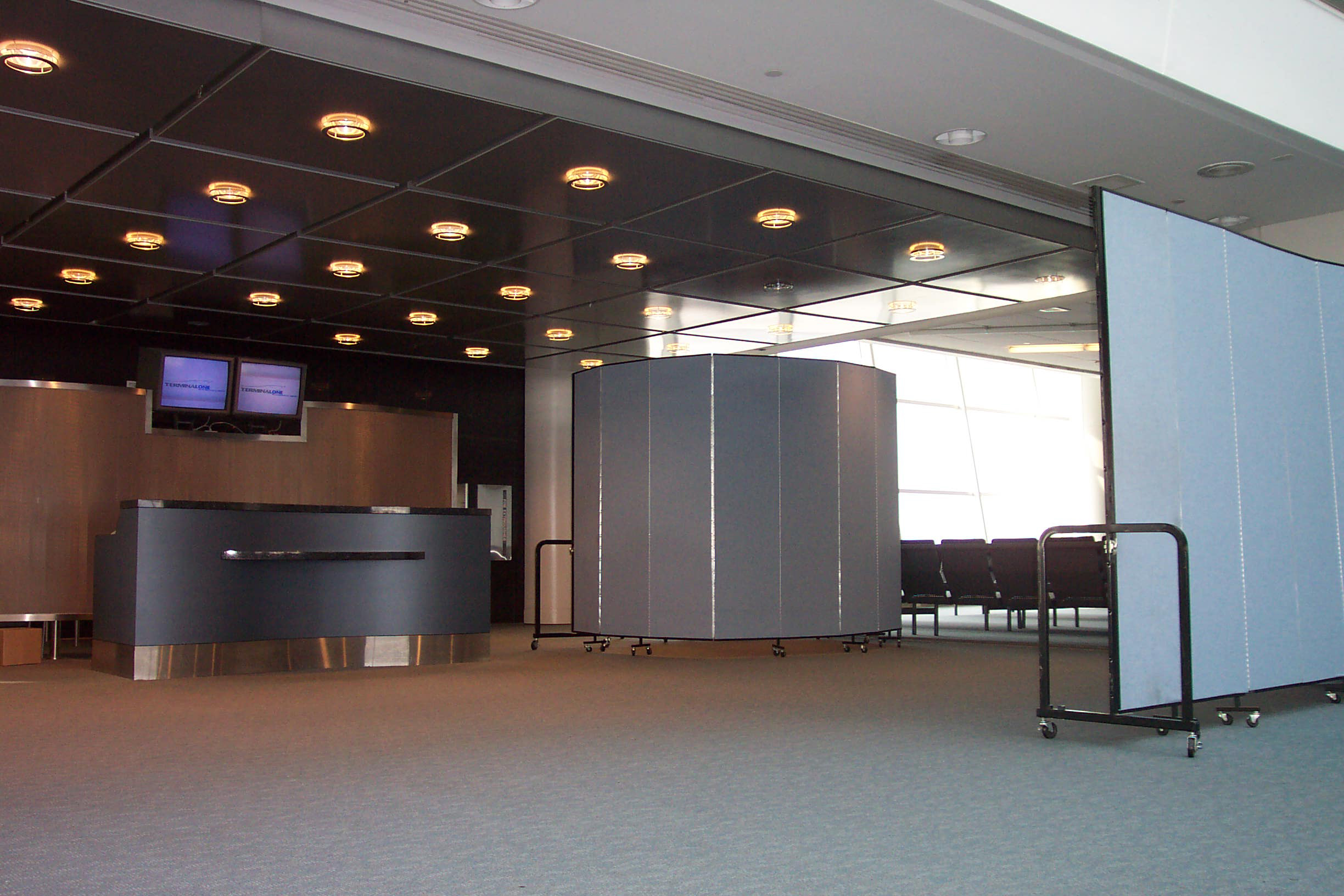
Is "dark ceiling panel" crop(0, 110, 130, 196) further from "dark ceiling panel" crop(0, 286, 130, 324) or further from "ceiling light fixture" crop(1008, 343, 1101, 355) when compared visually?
"ceiling light fixture" crop(1008, 343, 1101, 355)

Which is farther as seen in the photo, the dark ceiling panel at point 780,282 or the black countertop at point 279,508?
the dark ceiling panel at point 780,282

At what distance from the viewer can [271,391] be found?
451 inches

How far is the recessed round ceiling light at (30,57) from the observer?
5328 millimetres

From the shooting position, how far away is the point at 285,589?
27.9 feet

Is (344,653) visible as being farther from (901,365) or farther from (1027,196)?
(901,365)

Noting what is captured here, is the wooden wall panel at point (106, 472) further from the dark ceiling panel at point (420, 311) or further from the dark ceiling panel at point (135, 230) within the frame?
the dark ceiling panel at point (135, 230)

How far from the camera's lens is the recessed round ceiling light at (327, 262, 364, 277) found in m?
9.10

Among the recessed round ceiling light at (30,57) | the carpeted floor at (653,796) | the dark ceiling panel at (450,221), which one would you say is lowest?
the carpeted floor at (653,796)

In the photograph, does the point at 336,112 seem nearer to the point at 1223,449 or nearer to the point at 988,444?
the point at 1223,449

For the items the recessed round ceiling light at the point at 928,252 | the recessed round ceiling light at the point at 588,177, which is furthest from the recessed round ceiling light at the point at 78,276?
the recessed round ceiling light at the point at 928,252

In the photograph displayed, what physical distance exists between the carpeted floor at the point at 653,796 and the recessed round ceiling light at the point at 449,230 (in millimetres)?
3281

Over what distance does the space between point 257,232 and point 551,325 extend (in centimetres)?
385

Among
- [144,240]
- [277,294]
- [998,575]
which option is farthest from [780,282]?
[144,240]

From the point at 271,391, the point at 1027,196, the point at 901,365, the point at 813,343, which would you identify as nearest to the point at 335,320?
the point at 271,391
